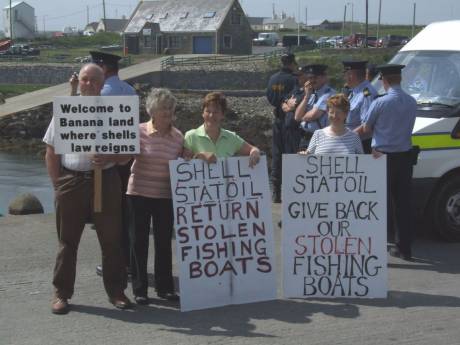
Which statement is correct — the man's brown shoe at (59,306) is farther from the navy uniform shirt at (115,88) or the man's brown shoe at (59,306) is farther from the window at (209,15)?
the window at (209,15)

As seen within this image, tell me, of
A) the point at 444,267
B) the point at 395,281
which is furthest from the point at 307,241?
the point at 444,267

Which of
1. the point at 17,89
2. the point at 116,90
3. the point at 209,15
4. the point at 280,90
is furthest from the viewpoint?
the point at 209,15

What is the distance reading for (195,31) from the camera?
8000 cm

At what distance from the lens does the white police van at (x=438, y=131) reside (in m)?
8.67

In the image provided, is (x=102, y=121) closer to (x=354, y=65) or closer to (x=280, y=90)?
(x=354, y=65)

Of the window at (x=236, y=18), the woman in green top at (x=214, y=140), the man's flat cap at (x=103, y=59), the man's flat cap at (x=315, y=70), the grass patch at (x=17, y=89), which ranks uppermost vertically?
the window at (x=236, y=18)

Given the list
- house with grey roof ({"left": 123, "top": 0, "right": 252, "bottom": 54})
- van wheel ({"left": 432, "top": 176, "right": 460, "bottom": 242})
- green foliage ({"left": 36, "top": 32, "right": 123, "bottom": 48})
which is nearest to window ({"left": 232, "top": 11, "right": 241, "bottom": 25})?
house with grey roof ({"left": 123, "top": 0, "right": 252, "bottom": 54})

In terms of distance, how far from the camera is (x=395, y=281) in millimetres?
7426

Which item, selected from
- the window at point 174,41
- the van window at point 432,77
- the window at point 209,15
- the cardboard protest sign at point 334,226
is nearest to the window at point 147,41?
the window at point 174,41

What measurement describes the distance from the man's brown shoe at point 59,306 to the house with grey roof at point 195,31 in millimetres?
73655

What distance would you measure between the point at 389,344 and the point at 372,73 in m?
5.15

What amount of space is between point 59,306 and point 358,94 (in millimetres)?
4055

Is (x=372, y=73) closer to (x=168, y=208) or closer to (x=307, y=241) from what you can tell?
(x=307, y=241)

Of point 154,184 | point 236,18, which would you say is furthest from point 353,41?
point 154,184
